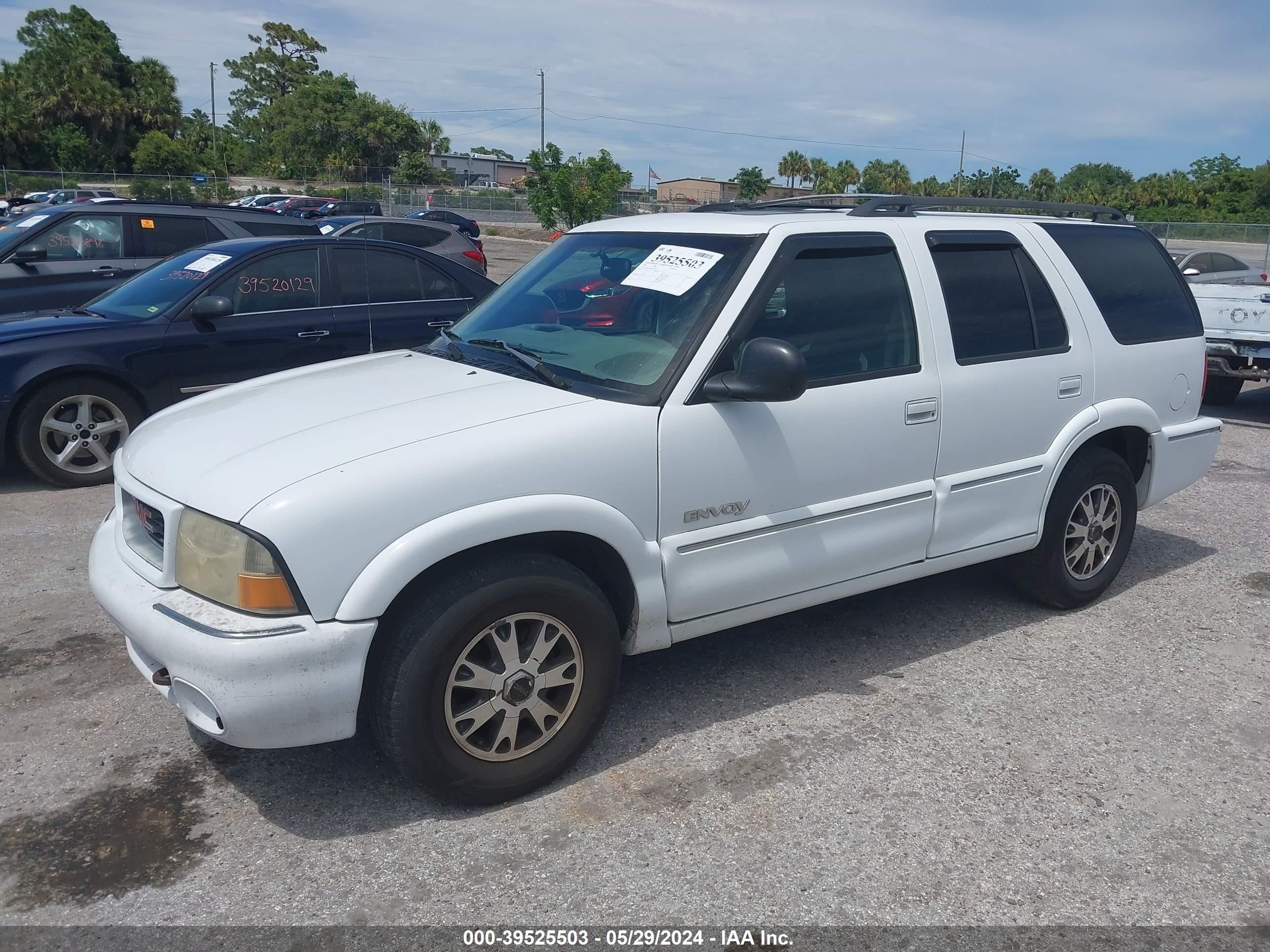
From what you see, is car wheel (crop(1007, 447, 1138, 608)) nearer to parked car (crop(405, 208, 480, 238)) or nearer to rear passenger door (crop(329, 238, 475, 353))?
rear passenger door (crop(329, 238, 475, 353))

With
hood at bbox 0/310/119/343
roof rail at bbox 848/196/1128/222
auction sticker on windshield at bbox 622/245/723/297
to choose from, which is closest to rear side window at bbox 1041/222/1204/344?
roof rail at bbox 848/196/1128/222

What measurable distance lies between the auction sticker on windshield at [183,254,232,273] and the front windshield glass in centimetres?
365

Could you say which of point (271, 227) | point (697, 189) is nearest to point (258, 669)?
point (271, 227)

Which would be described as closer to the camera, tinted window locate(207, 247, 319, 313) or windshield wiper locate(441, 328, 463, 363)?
windshield wiper locate(441, 328, 463, 363)

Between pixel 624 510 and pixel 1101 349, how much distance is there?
2.66m

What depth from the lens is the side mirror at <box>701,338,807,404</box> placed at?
340cm

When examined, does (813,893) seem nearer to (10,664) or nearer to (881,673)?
(881,673)

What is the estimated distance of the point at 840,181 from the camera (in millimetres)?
72000

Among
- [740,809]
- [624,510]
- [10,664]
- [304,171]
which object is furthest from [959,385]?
[304,171]

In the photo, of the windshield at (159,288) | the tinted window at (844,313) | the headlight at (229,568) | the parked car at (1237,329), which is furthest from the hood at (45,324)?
the parked car at (1237,329)

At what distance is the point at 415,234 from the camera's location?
50.8ft

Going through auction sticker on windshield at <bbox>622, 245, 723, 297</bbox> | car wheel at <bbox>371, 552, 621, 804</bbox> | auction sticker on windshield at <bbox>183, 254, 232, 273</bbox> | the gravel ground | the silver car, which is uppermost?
the silver car

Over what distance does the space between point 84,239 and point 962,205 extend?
796 cm

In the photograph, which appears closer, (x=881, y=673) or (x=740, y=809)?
(x=740, y=809)
